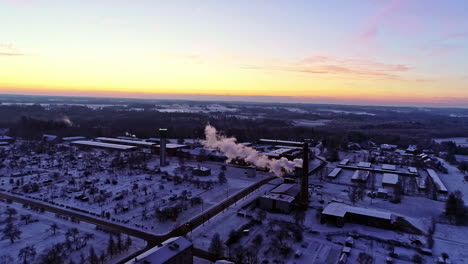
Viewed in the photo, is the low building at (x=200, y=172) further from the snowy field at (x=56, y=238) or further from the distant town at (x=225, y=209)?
the snowy field at (x=56, y=238)

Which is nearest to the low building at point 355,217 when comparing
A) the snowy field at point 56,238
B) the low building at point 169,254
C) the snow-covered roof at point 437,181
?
the low building at point 169,254

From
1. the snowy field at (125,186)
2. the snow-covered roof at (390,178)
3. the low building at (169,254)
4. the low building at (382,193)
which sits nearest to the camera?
the low building at (169,254)

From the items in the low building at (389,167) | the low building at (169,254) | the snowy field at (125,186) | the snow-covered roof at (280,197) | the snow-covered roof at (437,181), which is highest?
the low building at (169,254)

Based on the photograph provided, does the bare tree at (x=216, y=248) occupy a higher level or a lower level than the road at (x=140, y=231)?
higher

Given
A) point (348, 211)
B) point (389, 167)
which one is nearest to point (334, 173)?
point (389, 167)

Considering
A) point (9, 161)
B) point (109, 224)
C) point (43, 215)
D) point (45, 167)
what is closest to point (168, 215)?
point (109, 224)

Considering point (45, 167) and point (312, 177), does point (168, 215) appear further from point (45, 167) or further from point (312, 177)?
point (45, 167)

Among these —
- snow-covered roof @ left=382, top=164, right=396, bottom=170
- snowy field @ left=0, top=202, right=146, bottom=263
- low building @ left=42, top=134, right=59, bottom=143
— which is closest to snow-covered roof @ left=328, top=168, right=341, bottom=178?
snow-covered roof @ left=382, top=164, right=396, bottom=170
